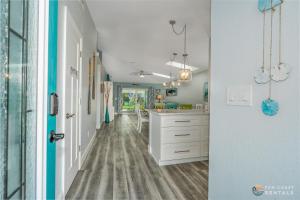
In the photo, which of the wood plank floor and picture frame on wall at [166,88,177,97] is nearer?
the wood plank floor

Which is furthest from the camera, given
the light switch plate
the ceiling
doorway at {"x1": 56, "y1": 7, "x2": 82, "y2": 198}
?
the ceiling

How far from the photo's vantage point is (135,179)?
7.36ft

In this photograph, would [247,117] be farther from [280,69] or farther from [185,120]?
[185,120]

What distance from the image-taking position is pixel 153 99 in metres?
12.9

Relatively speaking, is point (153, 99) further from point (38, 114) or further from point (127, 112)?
point (38, 114)

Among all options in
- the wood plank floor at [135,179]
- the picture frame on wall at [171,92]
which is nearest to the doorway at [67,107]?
the wood plank floor at [135,179]

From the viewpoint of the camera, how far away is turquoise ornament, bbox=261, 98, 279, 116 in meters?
0.87

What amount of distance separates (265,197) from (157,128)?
2.08 m

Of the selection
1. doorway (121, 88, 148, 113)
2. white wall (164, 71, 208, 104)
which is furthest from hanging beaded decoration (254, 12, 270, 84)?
doorway (121, 88, 148, 113)

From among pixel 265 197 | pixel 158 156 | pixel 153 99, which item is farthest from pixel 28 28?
pixel 153 99

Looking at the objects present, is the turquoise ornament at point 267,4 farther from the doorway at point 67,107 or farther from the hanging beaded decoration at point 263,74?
the doorway at point 67,107

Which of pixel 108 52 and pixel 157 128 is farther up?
pixel 108 52

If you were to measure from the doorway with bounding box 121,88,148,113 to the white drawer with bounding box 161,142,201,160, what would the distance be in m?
10.2

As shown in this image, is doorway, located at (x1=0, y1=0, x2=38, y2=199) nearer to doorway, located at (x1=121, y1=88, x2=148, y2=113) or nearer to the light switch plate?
A: the light switch plate
